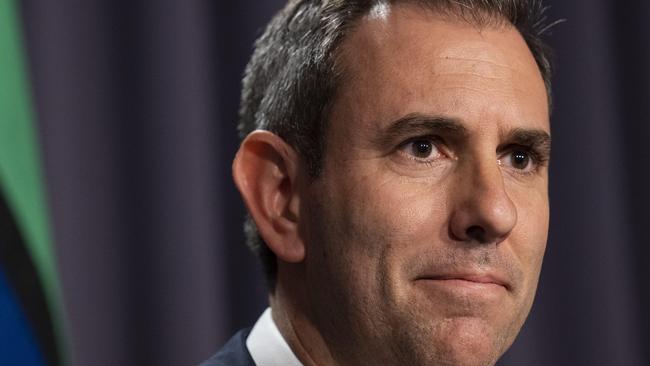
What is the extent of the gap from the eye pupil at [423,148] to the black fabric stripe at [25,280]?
800 mm

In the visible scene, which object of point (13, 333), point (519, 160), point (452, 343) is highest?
point (519, 160)

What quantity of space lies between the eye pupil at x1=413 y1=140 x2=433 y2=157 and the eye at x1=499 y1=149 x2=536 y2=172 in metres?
0.14

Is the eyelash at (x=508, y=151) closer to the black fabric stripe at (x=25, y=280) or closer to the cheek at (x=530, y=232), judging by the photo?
the cheek at (x=530, y=232)

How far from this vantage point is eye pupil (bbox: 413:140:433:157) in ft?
5.08

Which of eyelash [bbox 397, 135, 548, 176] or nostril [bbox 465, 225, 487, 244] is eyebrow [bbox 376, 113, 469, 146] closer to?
eyelash [bbox 397, 135, 548, 176]

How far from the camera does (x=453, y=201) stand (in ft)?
4.92

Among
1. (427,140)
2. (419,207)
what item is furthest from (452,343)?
(427,140)

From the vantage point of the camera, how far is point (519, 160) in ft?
5.38

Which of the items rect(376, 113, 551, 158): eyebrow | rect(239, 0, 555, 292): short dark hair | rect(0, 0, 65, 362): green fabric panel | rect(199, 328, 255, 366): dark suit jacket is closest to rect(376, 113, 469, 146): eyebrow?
rect(376, 113, 551, 158): eyebrow

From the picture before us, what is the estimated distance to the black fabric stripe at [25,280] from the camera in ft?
6.15

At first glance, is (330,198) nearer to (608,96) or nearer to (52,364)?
(52,364)

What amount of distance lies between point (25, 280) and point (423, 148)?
826 millimetres

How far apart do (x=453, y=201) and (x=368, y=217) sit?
13 centimetres

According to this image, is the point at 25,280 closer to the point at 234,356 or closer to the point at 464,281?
the point at 234,356
